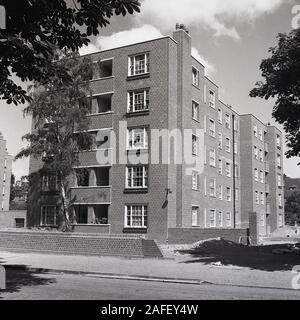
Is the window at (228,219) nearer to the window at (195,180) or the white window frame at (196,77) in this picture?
the window at (195,180)

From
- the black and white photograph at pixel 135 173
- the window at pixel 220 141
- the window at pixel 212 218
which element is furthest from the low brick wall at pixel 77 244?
the window at pixel 220 141

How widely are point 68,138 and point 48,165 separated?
2.62 meters

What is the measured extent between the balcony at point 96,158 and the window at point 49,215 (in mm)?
4863

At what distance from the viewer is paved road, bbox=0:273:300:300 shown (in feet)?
38.1

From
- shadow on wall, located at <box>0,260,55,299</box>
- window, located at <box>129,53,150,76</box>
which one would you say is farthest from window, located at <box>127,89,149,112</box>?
shadow on wall, located at <box>0,260,55,299</box>

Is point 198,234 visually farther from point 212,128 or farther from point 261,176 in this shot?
point 261,176

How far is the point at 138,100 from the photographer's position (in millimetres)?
35312

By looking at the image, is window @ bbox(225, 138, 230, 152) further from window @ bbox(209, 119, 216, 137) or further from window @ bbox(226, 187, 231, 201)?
window @ bbox(209, 119, 216, 137)

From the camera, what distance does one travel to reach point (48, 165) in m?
32.9

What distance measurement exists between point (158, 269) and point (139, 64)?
2151 centimetres

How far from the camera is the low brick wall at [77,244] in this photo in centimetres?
2256

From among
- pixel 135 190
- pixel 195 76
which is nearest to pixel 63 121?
pixel 135 190
